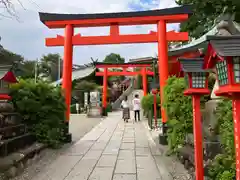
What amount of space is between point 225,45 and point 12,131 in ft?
14.7

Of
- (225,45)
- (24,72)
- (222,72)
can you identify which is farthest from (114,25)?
(24,72)

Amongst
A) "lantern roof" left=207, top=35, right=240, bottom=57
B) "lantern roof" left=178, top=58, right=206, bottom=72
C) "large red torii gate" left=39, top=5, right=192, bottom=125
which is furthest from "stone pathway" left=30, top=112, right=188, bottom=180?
"lantern roof" left=207, top=35, right=240, bottom=57

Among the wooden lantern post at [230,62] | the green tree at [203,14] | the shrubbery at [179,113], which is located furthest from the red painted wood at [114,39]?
the green tree at [203,14]

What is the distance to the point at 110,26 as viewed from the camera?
29.3ft

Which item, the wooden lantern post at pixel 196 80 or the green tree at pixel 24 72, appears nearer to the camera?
the wooden lantern post at pixel 196 80

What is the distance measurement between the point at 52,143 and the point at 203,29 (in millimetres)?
13486

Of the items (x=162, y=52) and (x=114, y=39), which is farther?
(x=114, y=39)

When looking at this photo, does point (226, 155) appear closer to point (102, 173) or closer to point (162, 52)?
point (102, 173)

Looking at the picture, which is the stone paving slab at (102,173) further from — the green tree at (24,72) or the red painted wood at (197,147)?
the green tree at (24,72)

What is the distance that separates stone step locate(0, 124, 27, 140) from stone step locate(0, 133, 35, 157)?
A: 96mm

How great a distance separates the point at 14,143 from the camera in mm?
5188

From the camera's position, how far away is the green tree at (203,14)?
1541 cm

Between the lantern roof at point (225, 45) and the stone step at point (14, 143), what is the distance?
3.86 metres

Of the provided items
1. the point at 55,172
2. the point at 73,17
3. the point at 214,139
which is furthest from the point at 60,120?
the point at 214,139
